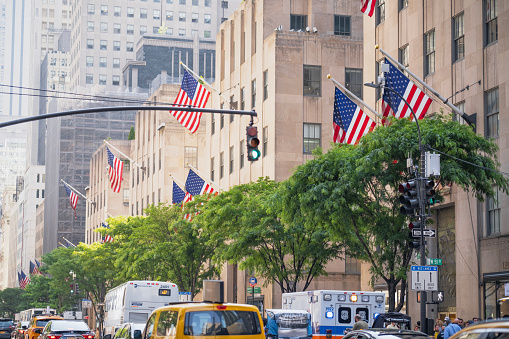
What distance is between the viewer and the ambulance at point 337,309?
31969 millimetres

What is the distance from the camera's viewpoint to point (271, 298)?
56.5 meters

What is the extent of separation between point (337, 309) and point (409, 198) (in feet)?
28.6

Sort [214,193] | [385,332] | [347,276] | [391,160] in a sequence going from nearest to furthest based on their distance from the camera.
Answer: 1. [385,332]
2. [391,160]
3. [214,193]
4. [347,276]

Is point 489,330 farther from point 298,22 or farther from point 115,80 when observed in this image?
point 115,80

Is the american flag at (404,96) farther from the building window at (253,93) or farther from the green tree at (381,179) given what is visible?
the building window at (253,93)

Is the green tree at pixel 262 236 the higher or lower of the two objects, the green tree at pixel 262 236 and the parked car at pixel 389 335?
the higher

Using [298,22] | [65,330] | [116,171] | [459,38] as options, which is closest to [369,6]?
[459,38]

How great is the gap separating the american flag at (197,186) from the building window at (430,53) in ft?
52.7

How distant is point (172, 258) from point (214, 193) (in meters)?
7.02

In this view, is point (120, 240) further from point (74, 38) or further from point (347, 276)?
point (74, 38)

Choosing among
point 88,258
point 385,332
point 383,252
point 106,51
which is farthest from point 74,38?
point 385,332

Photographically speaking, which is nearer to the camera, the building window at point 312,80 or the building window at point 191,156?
the building window at point 312,80

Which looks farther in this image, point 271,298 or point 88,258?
point 88,258

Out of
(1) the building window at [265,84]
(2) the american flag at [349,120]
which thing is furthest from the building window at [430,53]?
(1) the building window at [265,84]
